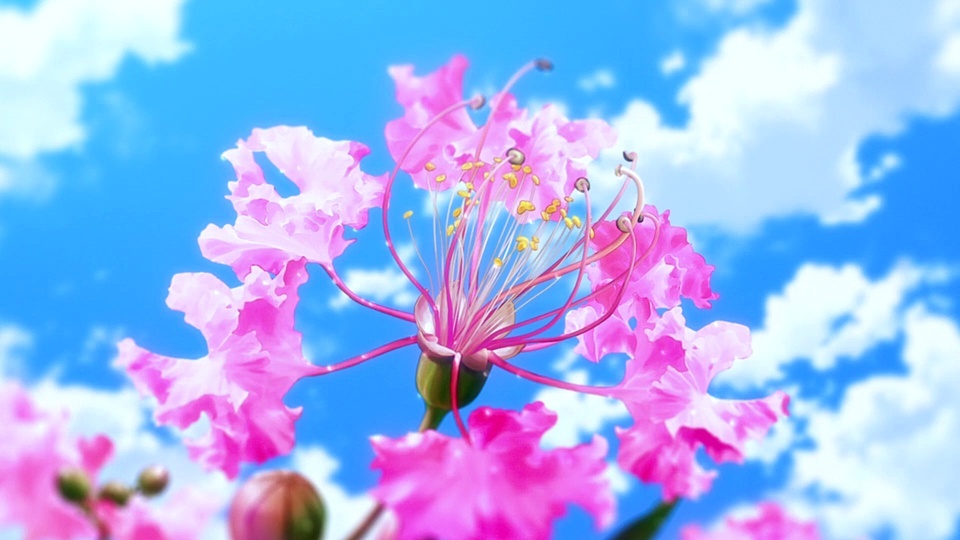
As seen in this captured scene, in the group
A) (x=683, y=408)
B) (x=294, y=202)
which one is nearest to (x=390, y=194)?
(x=294, y=202)

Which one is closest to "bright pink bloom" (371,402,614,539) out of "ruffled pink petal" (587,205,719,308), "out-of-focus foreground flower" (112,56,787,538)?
"out-of-focus foreground flower" (112,56,787,538)

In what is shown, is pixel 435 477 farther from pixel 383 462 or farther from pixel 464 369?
pixel 464 369

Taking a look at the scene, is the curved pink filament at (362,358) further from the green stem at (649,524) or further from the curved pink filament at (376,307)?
the green stem at (649,524)

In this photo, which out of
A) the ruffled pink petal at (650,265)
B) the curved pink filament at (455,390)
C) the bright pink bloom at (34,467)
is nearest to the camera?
the bright pink bloom at (34,467)

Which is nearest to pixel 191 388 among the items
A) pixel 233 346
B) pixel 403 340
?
pixel 233 346

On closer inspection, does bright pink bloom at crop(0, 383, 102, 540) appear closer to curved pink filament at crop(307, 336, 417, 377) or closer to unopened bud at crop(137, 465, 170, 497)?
unopened bud at crop(137, 465, 170, 497)

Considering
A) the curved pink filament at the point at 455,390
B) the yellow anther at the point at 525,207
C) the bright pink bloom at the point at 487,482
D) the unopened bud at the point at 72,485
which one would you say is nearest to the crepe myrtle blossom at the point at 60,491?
the unopened bud at the point at 72,485
